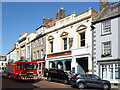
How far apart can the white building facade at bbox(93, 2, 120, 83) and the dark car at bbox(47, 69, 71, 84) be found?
13.2 feet

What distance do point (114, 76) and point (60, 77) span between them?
6327 millimetres

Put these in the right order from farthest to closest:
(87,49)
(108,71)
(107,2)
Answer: (107,2) < (87,49) < (108,71)

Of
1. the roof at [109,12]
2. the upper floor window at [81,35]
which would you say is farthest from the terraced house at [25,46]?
the roof at [109,12]

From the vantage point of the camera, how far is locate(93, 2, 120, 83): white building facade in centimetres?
1875

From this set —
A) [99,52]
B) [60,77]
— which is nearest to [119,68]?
[99,52]

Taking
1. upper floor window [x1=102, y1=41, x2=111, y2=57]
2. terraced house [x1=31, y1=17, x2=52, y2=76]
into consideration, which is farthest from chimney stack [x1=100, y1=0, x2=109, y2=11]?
terraced house [x1=31, y1=17, x2=52, y2=76]

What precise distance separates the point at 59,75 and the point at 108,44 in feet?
23.3

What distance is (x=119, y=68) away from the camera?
59.6 feet

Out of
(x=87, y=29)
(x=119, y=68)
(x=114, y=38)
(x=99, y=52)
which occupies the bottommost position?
(x=119, y=68)

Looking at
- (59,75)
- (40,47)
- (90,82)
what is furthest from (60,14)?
Result: (90,82)

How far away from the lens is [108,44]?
65.4 feet

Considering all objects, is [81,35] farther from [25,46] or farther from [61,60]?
[25,46]

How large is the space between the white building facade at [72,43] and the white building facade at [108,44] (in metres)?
1.23

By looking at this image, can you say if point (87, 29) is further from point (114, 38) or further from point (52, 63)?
point (52, 63)
